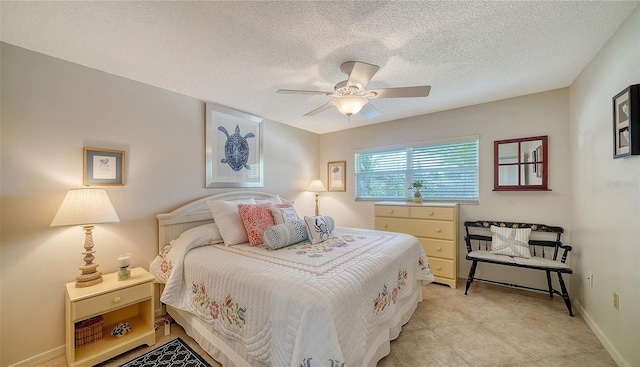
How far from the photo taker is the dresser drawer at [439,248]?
315 centimetres

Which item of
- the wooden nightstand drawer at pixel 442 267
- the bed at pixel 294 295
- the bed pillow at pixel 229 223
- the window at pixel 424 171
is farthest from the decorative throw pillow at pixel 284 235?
the window at pixel 424 171

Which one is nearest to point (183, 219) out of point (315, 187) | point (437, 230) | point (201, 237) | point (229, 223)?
point (201, 237)

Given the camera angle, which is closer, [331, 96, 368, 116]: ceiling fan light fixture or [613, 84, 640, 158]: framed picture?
[613, 84, 640, 158]: framed picture

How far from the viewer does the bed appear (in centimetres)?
128

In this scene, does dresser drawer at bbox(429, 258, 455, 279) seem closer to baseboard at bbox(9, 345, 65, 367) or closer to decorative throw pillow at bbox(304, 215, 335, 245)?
decorative throw pillow at bbox(304, 215, 335, 245)

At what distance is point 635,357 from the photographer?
5.19 ft

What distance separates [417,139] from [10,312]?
457 cm

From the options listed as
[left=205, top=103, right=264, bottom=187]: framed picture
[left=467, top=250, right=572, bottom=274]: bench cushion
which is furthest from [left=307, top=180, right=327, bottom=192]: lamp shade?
[left=467, top=250, right=572, bottom=274]: bench cushion

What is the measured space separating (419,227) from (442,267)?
57 centimetres

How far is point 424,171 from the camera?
3818mm

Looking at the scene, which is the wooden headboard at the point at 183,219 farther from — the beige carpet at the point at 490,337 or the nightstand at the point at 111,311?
the beige carpet at the point at 490,337

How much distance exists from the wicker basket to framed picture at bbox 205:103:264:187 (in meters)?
1.57

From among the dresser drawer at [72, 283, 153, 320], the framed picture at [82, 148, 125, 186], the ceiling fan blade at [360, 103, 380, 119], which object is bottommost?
the dresser drawer at [72, 283, 153, 320]

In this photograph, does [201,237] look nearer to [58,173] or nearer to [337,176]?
[58,173]
